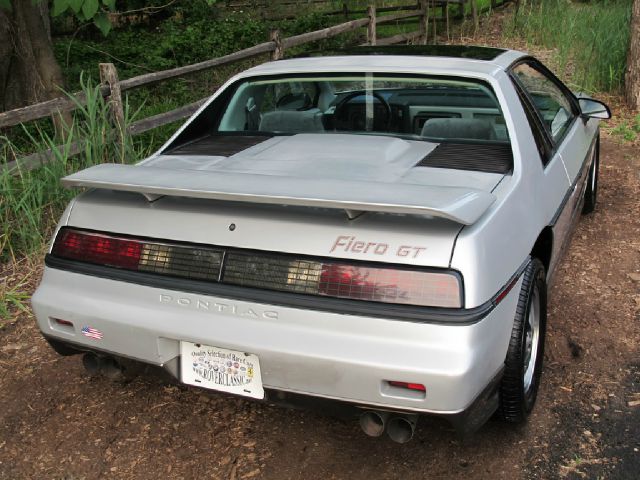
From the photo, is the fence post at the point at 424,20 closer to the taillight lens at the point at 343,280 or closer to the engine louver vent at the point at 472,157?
the engine louver vent at the point at 472,157

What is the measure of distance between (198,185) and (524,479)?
5.33ft

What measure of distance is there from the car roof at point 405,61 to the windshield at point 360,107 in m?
0.05

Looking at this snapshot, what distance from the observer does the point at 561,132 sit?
12.7 feet

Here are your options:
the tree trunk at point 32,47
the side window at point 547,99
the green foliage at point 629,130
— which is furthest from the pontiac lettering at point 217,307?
the green foliage at point 629,130

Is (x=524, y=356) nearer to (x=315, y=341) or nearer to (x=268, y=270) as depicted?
(x=315, y=341)

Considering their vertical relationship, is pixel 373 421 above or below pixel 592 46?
below

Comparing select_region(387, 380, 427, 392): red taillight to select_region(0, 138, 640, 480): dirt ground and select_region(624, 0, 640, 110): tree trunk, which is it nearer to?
select_region(0, 138, 640, 480): dirt ground

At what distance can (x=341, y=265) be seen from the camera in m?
2.25

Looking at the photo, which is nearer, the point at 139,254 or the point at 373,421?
the point at 373,421

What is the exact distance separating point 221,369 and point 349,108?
1.78 m

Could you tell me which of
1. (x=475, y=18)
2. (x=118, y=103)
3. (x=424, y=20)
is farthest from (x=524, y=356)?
(x=475, y=18)

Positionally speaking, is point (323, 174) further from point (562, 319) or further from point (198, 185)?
point (562, 319)

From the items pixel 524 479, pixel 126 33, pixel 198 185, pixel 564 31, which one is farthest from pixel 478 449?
pixel 126 33

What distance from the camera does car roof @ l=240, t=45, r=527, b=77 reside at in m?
3.27
